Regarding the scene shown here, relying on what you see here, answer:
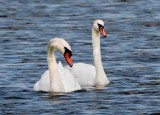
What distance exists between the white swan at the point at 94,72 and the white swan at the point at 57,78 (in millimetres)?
813

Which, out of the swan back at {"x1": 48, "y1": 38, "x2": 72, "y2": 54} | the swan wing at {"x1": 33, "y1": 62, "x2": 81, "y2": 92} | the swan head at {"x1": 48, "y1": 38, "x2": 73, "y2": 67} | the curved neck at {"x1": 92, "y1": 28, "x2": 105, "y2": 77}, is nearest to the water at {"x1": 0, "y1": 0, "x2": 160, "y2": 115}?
the swan wing at {"x1": 33, "y1": 62, "x2": 81, "y2": 92}

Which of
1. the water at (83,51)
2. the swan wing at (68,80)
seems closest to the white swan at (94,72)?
the water at (83,51)

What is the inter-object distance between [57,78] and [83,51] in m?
5.10

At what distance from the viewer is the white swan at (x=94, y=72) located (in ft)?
66.0

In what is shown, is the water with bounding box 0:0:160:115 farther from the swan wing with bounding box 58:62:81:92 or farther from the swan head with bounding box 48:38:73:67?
the swan head with bounding box 48:38:73:67

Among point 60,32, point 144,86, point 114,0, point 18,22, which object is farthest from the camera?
point 114,0

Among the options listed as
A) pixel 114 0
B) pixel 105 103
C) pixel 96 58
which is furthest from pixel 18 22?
pixel 105 103

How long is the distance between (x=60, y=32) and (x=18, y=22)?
247 cm

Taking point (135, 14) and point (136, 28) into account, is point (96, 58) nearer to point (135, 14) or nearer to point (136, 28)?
point (136, 28)

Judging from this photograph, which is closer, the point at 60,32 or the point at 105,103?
the point at 105,103

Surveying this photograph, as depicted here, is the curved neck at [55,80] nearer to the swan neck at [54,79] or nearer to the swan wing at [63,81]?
the swan neck at [54,79]

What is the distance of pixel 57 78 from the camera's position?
18938mm

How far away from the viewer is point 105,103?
57.2ft

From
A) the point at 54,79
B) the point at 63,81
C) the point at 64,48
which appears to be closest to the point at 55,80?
the point at 54,79
